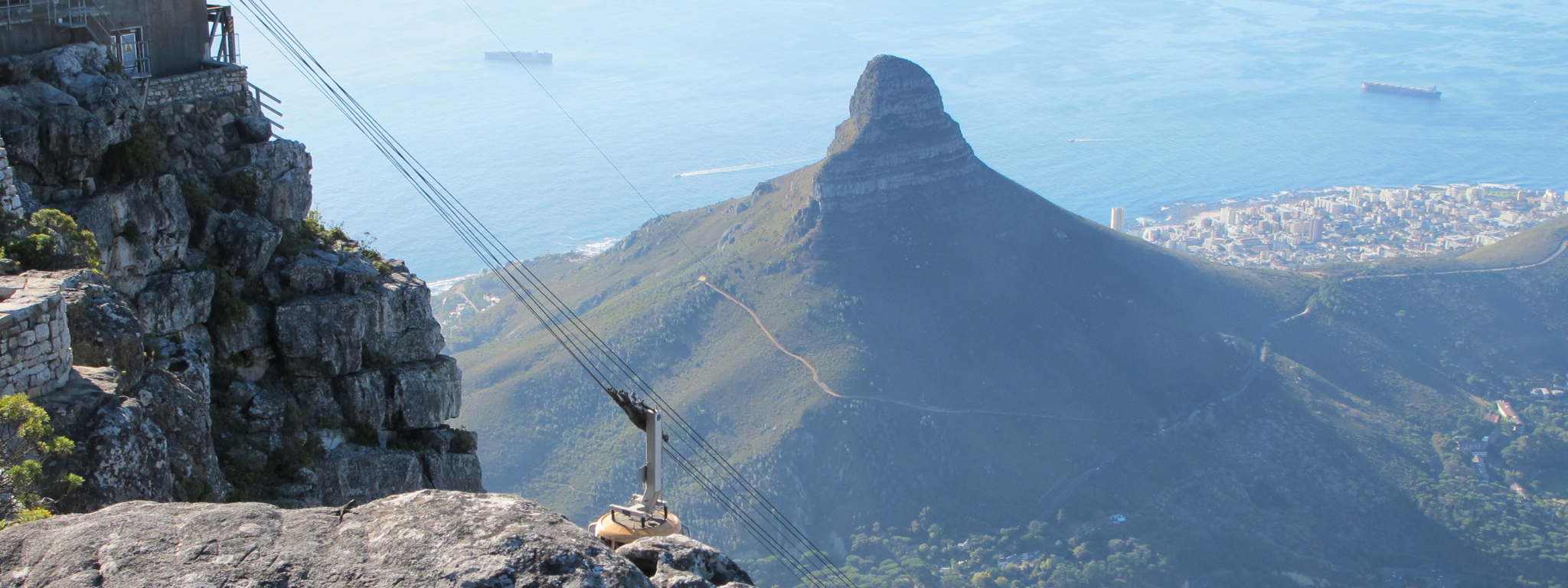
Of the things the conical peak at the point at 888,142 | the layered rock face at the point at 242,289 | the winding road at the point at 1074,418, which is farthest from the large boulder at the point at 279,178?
the conical peak at the point at 888,142

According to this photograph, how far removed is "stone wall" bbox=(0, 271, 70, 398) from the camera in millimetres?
10891

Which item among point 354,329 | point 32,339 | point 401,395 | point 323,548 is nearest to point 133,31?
point 354,329

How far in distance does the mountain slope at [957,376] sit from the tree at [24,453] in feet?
182

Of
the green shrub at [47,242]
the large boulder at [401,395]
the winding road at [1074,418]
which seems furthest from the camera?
the winding road at [1074,418]

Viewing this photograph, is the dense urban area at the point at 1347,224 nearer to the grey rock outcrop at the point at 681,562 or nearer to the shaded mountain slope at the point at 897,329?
the shaded mountain slope at the point at 897,329

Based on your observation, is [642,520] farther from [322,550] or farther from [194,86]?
[194,86]

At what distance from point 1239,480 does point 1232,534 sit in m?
5.06

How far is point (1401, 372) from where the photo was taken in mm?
91312

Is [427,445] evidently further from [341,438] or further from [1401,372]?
[1401,372]

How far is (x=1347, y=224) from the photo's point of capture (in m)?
136

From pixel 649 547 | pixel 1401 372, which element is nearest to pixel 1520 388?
pixel 1401 372

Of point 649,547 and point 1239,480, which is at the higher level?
point 649,547

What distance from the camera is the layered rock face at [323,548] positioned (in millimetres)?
6934

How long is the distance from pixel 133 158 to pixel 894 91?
71.7m
